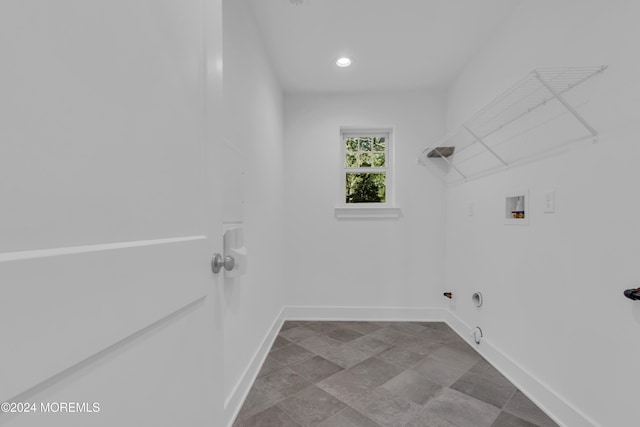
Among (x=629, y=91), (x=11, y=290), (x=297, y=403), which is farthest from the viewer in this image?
(x=297, y=403)

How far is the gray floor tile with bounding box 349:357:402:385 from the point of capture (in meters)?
1.90

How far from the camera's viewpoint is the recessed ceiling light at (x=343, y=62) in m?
2.47

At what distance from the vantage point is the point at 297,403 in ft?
5.37

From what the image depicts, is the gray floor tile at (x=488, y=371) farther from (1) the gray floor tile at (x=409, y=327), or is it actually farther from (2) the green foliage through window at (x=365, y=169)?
(2) the green foliage through window at (x=365, y=169)

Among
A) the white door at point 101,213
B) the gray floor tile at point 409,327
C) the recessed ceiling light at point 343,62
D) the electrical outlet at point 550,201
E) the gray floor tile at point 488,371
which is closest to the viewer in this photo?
the white door at point 101,213

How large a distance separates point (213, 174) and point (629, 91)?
1.64 metres

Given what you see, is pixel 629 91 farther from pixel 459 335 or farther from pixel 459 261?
pixel 459 335

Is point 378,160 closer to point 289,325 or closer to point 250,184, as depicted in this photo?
point 250,184

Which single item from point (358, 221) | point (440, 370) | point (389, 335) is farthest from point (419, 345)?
point (358, 221)

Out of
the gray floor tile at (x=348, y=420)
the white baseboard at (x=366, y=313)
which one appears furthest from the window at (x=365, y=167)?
the gray floor tile at (x=348, y=420)

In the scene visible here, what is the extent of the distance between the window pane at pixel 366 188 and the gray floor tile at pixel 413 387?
69.5 inches

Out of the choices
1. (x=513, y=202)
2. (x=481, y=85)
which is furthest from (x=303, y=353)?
(x=481, y=85)

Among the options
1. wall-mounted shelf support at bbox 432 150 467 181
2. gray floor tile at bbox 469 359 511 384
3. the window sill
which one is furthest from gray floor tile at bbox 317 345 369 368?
wall-mounted shelf support at bbox 432 150 467 181

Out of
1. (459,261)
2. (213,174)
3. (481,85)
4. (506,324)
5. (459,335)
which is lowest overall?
(459,335)
